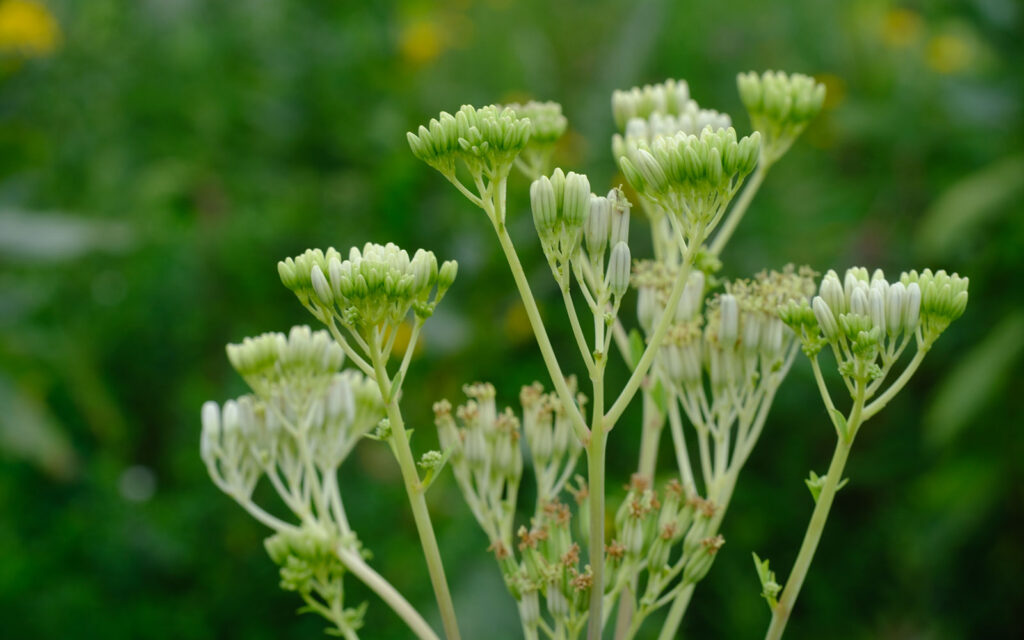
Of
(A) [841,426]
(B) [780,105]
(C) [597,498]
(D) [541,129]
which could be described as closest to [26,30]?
(D) [541,129]

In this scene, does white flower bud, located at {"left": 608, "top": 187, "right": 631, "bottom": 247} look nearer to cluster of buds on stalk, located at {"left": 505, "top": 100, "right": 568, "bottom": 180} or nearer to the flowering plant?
the flowering plant

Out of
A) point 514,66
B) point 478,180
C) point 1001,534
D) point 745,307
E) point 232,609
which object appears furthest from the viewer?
point 514,66

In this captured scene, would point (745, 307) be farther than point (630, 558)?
Yes

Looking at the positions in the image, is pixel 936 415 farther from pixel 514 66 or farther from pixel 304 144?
pixel 304 144

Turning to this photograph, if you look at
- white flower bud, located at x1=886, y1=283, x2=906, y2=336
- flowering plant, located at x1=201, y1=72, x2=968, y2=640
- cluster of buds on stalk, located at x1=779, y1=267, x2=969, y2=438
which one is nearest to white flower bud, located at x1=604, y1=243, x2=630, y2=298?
flowering plant, located at x1=201, y1=72, x2=968, y2=640

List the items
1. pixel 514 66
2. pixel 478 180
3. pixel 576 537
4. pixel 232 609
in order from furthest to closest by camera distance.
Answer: pixel 514 66 < pixel 232 609 < pixel 576 537 < pixel 478 180

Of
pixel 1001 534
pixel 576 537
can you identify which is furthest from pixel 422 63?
pixel 1001 534

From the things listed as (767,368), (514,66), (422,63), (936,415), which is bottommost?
(767,368)
